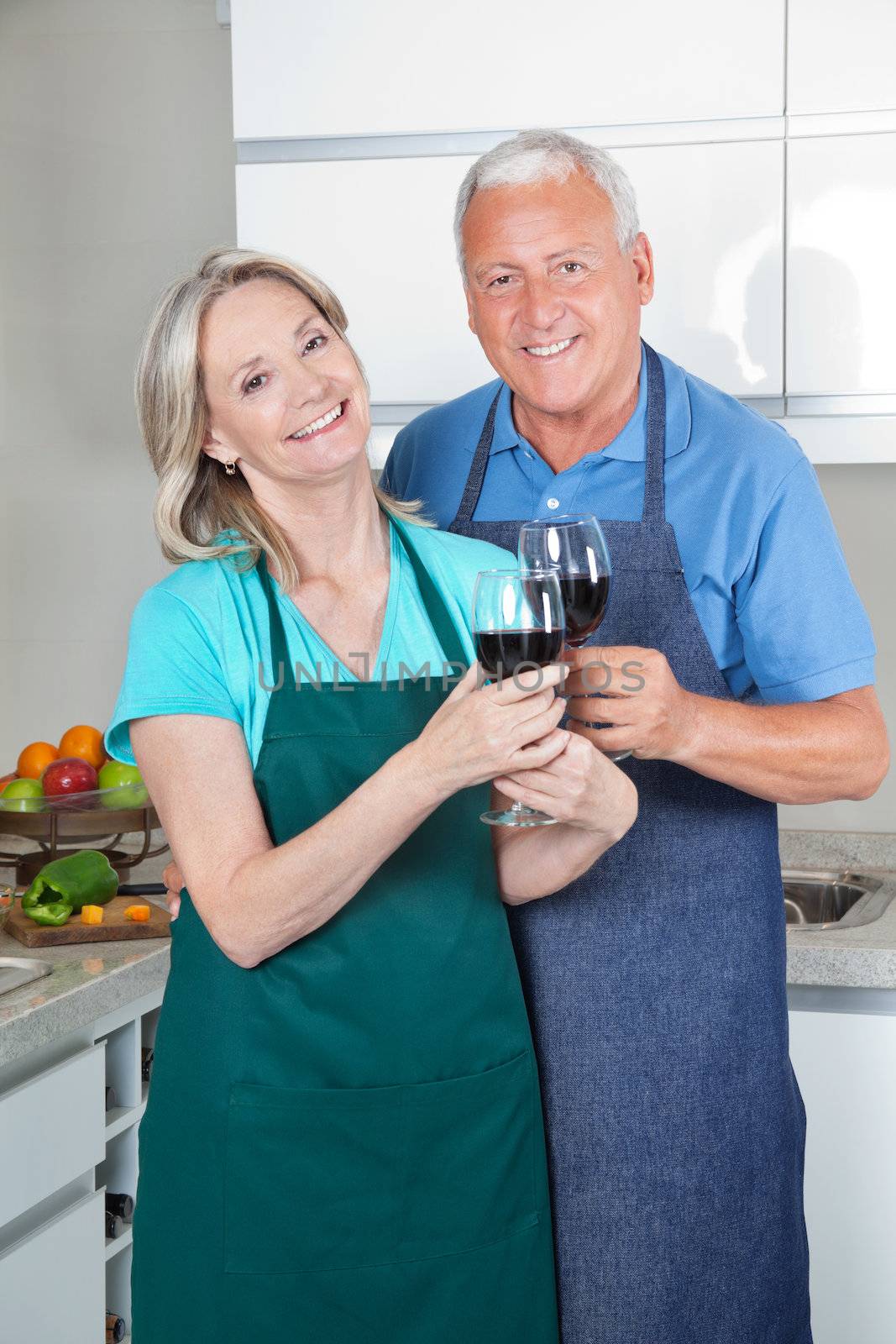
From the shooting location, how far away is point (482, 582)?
1042mm

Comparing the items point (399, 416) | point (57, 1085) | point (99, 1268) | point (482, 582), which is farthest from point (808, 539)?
point (99, 1268)

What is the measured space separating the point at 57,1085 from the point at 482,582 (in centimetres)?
104

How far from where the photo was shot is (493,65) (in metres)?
2.08

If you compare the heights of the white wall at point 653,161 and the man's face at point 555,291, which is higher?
the white wall at point 653,161

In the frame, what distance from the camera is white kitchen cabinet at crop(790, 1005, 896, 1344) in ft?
6.50

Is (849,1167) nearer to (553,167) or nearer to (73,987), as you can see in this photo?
(73,987)

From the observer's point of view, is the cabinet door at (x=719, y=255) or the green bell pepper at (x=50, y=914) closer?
the green bell pepper at (x=50, y=914)

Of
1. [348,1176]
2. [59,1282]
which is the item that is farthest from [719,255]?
[59,1282]

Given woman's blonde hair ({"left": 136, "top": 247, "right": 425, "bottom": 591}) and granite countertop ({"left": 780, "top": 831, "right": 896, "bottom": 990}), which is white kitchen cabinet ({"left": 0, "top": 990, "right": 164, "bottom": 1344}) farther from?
granite countertop ({"left": 780, "top": 831, "right": 896, "bottom": 990})

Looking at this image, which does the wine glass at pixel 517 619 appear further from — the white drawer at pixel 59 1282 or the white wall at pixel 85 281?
the white wall at pixel 85 281

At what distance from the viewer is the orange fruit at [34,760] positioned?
7.73 feet

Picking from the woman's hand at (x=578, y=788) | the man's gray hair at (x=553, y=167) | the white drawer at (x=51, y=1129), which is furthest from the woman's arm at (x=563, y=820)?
the white drawer at (x=51, y=1129)

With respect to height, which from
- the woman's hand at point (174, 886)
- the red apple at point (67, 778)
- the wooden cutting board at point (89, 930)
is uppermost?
the red apple at point (67, 778)

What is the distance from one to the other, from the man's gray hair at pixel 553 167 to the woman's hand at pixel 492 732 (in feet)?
2.04
